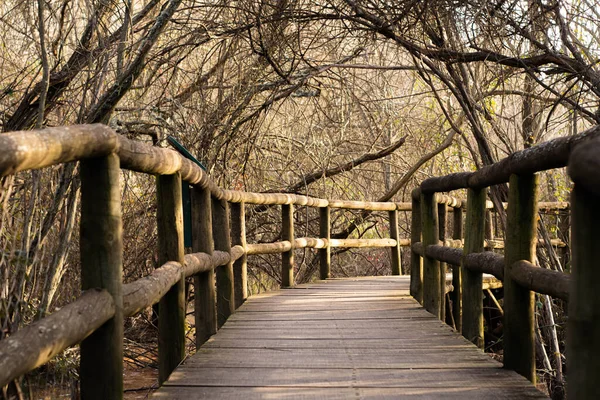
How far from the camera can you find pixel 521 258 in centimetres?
333

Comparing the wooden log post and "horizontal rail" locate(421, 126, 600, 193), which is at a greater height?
"horizontal rail" locate(421, 126, 600, 193)

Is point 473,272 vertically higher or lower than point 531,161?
lower

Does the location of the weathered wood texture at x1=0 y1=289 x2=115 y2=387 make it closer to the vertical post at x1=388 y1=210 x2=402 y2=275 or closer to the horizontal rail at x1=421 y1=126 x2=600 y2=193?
the horizontal rail at x1=421 y1=126 x2=600 y2=193

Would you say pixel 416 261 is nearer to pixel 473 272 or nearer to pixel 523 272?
pixel 473 272

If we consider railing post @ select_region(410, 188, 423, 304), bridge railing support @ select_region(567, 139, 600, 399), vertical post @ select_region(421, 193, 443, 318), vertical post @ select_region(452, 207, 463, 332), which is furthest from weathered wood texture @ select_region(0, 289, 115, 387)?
vertical post @ select_region(452, 207, 463, 332)

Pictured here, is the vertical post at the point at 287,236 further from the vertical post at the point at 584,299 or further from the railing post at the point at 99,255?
the vertical post at the point at 584,299

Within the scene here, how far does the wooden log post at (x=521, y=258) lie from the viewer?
10.9 ft

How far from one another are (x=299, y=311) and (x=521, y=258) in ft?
8.62

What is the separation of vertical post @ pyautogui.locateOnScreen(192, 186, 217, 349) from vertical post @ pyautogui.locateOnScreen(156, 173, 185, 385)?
932mm

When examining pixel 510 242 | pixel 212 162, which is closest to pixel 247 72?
pixel 212 162

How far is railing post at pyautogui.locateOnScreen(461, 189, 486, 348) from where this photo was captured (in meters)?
4.16

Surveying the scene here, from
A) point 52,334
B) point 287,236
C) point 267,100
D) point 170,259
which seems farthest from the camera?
point 267,100

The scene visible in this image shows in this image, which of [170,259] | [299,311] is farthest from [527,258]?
[299,311]

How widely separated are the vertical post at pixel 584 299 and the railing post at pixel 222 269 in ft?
13.5
